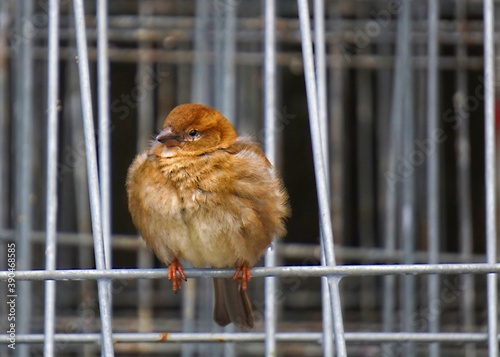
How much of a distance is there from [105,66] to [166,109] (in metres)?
2.40

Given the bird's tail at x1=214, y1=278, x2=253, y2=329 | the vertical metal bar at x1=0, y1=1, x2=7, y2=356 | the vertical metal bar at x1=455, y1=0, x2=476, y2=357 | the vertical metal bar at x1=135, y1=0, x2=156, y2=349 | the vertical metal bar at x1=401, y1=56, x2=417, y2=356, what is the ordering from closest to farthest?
1. the bird's tail at x1=214, y1=278, x2=253, y2=329
2. the vertical metal bar at x1=401, y1=56, x2=417, y2=356
3. the vertical metal bar at x1=0, y1=1, x2=7, y2=356
4. the vertical metal bar at x1=455, y1=0, x2=476, y2=357
5. the vertical metal bar at x1=135, y1=0, x2=156, y2=349

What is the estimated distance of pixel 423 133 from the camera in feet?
14.1

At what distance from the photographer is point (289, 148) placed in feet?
15.5

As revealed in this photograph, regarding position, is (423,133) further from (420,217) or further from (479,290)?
(479,290)

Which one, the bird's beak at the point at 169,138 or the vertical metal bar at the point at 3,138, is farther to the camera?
the vertical metal bar at the point at 3,138

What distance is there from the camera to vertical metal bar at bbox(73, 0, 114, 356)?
5.73 feet

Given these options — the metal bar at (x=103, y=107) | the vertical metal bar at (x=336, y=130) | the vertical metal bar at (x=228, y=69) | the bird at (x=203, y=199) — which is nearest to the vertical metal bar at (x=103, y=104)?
the metal bar at (x=103, y=107)

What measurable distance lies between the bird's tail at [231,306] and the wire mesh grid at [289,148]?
69cm

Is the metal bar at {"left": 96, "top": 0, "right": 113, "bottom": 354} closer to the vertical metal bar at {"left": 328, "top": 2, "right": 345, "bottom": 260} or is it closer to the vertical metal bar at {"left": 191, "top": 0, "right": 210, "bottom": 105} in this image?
the vertical metal bar at {"left": 191, "top": 0, "right": 210, "bottom": 105}

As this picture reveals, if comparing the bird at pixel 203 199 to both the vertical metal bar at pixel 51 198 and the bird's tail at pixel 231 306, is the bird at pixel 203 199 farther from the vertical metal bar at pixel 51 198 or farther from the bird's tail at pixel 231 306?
the vertical metal bar at pixel 51 198

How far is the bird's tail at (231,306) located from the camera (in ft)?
8.20

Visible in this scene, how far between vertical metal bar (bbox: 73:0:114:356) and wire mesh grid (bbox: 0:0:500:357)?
1.12 m

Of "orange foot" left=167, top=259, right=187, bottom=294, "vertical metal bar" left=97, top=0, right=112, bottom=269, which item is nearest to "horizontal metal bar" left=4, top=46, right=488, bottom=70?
"orange foot" left=167, top=259, right=187, bottom=294

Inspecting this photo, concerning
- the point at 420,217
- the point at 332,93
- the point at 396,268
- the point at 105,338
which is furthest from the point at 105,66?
the point at 420,217
